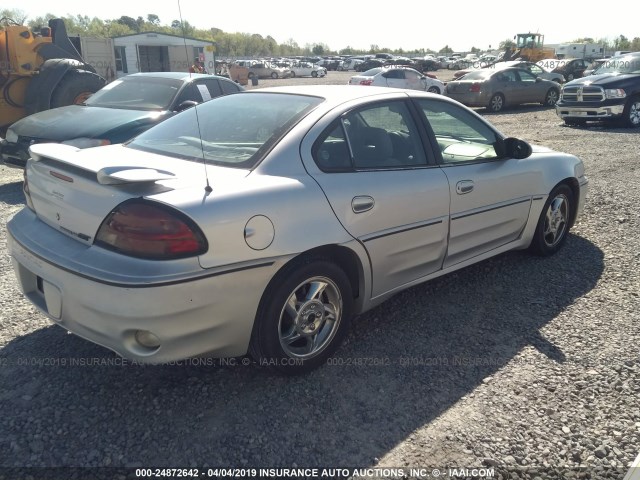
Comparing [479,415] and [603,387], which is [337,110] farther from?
[603,387]

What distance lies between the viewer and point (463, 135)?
420 centimetres

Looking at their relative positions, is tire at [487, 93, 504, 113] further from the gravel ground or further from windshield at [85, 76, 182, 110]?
the gravel ground

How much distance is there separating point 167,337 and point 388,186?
1573mm

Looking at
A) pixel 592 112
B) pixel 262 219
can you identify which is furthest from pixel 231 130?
pixel 592 112

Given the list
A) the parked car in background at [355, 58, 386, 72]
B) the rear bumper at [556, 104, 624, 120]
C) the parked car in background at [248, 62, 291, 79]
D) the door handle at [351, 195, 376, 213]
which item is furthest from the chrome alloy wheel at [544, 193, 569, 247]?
the parked car in background at [355, 58, 386, 72]

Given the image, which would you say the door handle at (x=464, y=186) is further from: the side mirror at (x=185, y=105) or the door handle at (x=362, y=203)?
the side mirror at (x=185, y=105)

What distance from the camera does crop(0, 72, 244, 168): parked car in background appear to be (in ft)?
22.5

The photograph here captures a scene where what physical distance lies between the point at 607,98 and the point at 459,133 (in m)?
10.8

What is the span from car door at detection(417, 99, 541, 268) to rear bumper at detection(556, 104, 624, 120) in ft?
33.3

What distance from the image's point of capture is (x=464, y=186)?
379 centimetres

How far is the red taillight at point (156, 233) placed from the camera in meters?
2.49

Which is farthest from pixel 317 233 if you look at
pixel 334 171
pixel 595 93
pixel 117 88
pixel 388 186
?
pixel 595 93

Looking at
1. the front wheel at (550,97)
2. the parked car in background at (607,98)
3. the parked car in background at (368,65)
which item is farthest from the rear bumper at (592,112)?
the parked car in background at (368,65)

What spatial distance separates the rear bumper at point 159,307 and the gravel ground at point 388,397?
0.39 m
